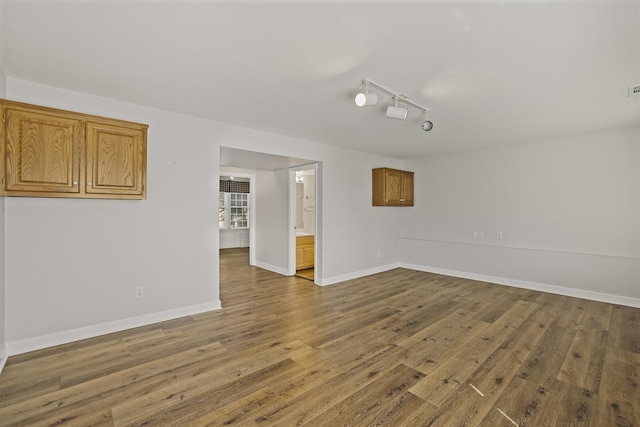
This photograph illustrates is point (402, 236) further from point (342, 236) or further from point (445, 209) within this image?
point (342, 236)

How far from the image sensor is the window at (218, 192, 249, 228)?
967 cm

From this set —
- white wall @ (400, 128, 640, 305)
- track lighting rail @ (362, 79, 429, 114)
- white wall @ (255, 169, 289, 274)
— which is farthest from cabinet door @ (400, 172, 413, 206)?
track lighting rail @ (362, 79, 429, 114)

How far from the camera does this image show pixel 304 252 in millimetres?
6293

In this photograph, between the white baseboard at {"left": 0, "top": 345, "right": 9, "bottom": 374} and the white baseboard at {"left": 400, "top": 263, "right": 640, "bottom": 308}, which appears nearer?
the white baseboard at {"left": 0, "top": 345, "right": 9, "bottom": 374}

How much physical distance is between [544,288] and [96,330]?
632 centimetres

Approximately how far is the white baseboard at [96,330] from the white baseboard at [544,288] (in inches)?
178

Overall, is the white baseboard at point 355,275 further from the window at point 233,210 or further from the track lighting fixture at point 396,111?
the window at point 233,210

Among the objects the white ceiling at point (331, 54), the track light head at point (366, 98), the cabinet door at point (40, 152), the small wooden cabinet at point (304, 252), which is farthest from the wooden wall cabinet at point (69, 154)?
the small wooden cabinet at point (304, 252)

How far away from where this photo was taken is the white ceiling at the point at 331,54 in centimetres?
173

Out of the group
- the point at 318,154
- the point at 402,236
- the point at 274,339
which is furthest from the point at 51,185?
the point at 402,236

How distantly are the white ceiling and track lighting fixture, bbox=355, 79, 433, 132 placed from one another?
0.07 meters

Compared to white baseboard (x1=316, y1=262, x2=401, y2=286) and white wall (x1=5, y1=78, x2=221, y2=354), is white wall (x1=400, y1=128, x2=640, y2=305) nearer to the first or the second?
white baseboard (x1=316, y1=262, x2=401, y2=286)

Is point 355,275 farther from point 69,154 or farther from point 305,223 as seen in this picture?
point 69,154

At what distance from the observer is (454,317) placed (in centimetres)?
362
